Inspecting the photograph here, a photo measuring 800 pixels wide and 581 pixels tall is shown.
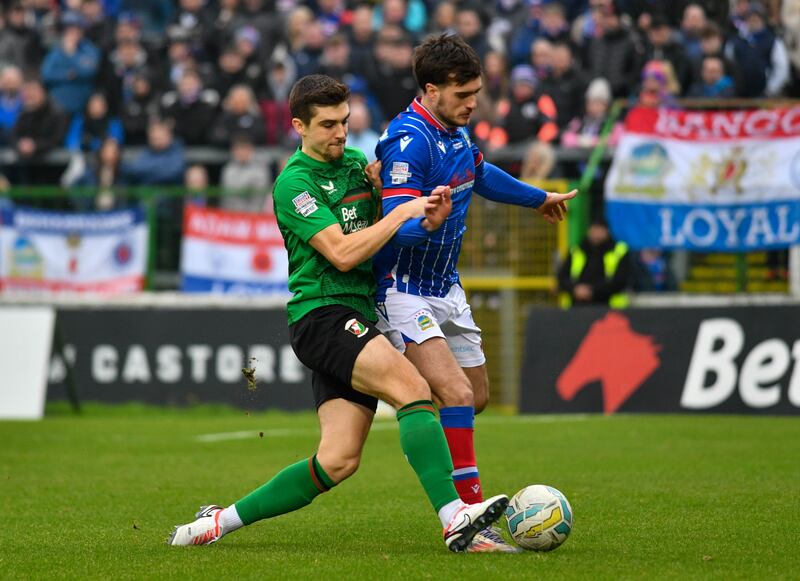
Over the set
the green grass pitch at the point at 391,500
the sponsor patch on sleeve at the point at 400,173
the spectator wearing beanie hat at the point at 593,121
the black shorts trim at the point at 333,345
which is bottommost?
the green grass pitch at the point at 391,500

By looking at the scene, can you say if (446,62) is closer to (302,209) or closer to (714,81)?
(302,209)

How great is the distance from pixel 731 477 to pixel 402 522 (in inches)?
107

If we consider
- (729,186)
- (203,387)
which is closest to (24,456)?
(203,387)

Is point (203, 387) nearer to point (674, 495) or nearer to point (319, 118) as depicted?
point (674, 495)

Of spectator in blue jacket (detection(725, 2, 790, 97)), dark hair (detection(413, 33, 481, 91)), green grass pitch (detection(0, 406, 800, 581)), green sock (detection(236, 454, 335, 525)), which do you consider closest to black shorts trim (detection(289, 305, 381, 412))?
green sock (detection(236, 454, 335, 525))

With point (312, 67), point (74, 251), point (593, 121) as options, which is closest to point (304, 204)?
point (593, 121)

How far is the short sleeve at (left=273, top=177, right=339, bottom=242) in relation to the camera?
6.62m

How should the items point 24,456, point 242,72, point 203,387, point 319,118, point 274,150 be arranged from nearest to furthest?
point 319,118
point 24,456
point 203,387
point 274,150
point 242,72

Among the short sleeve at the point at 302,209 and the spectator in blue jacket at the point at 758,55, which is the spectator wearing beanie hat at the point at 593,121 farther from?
the short sleeve at the point at 302,209

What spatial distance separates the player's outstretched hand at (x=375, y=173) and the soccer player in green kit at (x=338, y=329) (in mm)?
64

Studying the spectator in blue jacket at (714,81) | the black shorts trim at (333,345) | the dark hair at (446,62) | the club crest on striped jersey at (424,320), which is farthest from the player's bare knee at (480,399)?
the spectator in blue jacket at (714,81)

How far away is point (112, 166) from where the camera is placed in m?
18.8

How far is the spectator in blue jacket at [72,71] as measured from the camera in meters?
20.9

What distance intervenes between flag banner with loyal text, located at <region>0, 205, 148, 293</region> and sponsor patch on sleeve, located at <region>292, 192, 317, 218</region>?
10.8 m
